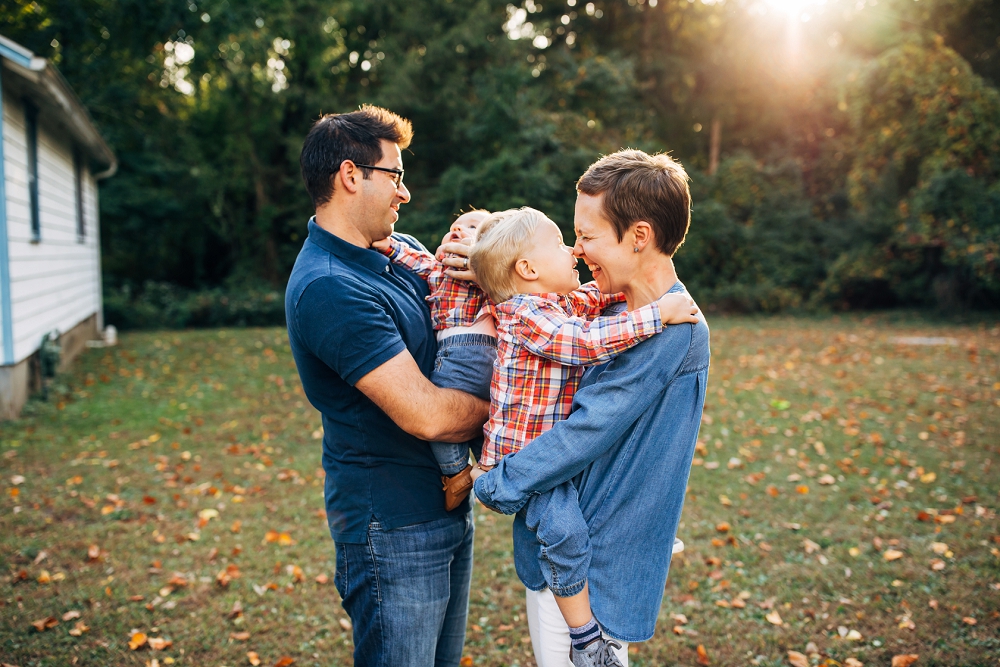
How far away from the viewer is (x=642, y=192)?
1.94 metres

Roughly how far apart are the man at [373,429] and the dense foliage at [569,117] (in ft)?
46.0

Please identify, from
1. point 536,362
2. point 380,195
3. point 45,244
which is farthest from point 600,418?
point 45,244

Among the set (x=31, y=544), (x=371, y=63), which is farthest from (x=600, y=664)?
(x=371, y=63)

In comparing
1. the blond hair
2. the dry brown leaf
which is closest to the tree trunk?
the dry brown leaf

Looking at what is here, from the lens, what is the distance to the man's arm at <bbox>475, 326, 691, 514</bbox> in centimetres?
188

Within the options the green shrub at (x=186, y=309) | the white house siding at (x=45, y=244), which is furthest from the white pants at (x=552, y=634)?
the green shrub at (x=186, y=309)

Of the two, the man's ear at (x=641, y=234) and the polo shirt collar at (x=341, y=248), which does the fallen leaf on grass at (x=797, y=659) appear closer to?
the man's ear at (x=641, y=234)

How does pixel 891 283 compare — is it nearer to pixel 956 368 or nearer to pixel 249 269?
pixel 956 368

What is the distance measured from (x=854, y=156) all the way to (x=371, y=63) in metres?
15.4

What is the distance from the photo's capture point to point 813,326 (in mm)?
17094

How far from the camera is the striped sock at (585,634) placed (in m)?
1.97

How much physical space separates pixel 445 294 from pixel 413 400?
494 millimetres

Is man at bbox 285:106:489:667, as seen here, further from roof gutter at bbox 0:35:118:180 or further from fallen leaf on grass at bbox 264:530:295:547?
roof gutter at bbox 0:35:118:180

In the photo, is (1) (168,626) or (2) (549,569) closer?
(2) (549,569)
